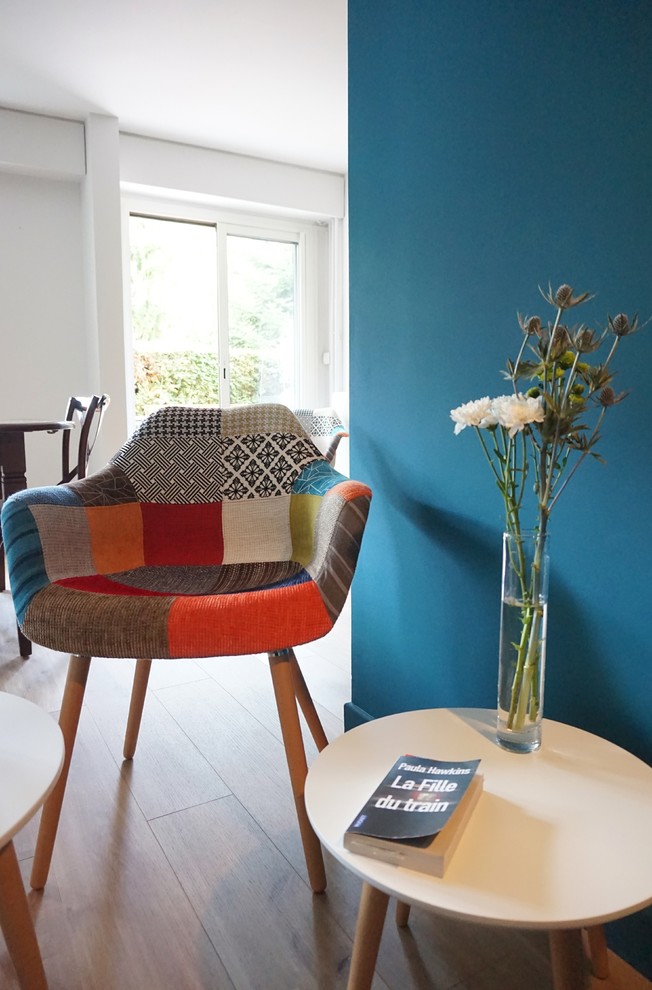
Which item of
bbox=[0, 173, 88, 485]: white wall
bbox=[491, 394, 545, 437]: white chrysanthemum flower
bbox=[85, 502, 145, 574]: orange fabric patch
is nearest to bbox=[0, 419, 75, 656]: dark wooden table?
bbox=[85, 502, 145, 574]: orange fabric patch

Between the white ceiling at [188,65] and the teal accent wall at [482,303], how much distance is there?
1775mm

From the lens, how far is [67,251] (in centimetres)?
415

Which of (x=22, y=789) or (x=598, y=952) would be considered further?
(x=598, y=952)

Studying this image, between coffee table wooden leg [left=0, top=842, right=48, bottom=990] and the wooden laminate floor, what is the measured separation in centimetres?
19

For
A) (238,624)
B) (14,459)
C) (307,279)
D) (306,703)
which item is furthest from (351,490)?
(307,279)

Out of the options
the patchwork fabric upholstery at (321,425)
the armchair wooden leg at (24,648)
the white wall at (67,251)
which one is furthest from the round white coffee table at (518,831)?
the white wall at (67,251)

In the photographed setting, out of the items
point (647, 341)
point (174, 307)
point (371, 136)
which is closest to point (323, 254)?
point (174, 307)

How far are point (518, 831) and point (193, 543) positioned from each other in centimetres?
98

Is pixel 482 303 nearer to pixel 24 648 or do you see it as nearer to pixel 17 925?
pixel 17 925

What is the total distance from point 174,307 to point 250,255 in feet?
2.38

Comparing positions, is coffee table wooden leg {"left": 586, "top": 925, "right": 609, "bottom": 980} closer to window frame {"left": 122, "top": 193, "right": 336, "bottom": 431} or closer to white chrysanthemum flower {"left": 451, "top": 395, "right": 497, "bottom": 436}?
white chrysanthemum flower {"left": 451, "top": 395, "right": 497, "bottom": 436}

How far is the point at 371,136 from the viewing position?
4.72 ft

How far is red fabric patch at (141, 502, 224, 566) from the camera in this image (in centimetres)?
151

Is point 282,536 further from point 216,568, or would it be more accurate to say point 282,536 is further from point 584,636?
point 584,636
